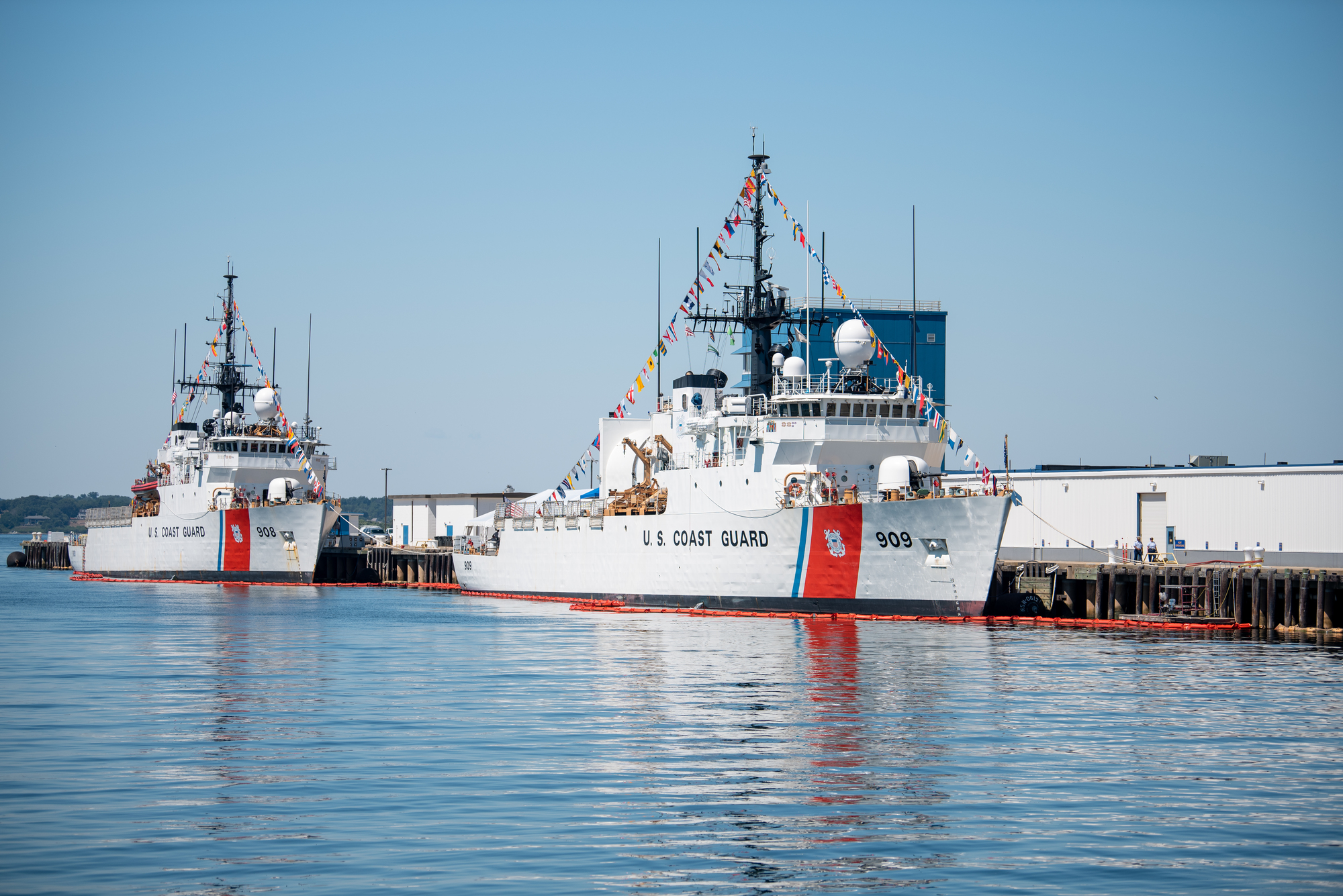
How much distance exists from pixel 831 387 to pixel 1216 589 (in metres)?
10.3

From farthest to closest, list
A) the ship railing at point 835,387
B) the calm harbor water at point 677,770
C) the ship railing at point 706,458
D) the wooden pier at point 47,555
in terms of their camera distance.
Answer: the wooden pier at point 47,555
the ship railing at point 706,458
the ship railing at point 835,387
the calm harbor water at point 677,770

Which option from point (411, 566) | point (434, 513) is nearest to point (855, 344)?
point (411, 566)

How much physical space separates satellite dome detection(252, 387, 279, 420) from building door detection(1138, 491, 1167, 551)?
110 feet

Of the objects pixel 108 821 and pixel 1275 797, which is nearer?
pixel 108 821

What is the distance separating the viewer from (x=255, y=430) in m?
54.1

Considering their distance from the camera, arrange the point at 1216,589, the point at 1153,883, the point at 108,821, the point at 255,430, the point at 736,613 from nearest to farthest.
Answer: the point at 1153,883 → the point at 108,821 → the point at 1216,589 → the point at 736,613 → the point at 255,430

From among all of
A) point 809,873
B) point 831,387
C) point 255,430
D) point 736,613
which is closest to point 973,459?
point 831,387

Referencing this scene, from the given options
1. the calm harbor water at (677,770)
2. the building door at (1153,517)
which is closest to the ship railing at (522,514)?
the building door at (1153,517)

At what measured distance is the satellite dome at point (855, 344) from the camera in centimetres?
3334

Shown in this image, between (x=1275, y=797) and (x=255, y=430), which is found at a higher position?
(x=255, y=430)

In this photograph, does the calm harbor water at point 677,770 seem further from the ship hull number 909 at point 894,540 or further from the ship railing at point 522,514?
the ship railing at point 522,514

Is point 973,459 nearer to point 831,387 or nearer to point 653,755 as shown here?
point 831,387

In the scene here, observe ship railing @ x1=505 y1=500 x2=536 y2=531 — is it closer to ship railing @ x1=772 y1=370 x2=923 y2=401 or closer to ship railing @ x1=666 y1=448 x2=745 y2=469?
ship railing @ x1=666 y1=448 x2=745 y2=469

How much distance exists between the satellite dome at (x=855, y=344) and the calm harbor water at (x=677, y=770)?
1012 cm
